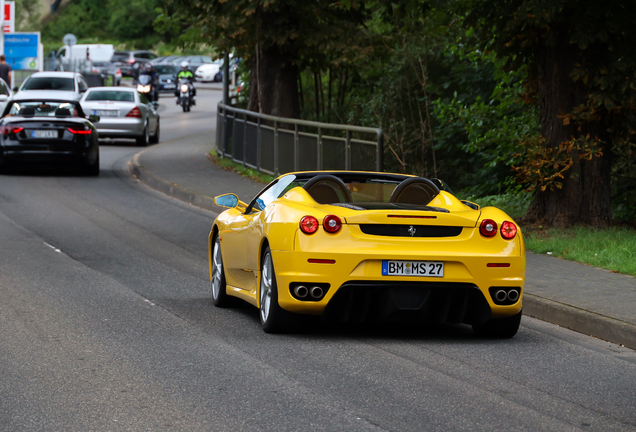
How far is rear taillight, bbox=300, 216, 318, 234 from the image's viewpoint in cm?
768

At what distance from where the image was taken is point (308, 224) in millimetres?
7695

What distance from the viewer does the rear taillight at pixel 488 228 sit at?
308 inches

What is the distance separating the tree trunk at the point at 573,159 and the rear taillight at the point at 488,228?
6.27m

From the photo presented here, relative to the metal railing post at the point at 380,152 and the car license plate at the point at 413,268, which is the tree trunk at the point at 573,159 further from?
the car license plate at the point at 413,268

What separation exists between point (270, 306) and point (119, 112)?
2286cm

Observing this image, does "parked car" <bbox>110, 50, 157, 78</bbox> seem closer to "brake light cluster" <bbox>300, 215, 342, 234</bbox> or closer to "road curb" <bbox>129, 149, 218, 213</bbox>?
"road curb" <bbox>129, 149, 218, 213</bbox>

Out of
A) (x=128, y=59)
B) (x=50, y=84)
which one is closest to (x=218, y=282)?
(x=50, y=84)

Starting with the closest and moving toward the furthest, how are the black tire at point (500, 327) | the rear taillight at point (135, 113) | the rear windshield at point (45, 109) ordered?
the black tire at point (500, 327) < the rear windshield at point (45, 109) < the rear taillight at point (135, 113)

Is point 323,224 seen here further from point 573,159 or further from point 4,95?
point 4,95

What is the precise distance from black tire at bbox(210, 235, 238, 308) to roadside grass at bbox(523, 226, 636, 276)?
4088 mm

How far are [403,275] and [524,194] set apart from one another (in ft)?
34.5

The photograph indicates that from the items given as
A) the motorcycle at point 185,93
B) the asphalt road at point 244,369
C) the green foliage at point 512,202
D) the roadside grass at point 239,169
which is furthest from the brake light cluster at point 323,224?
the motorcycle at point 185,93

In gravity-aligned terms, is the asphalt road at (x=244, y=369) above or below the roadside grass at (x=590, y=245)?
above

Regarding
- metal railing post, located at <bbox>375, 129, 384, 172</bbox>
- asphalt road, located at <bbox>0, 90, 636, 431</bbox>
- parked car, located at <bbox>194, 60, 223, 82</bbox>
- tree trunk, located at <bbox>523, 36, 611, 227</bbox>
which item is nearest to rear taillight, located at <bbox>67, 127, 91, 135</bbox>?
metal railing post, located at <bbox>375, 129, 384, 172</bbox>
